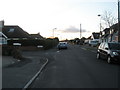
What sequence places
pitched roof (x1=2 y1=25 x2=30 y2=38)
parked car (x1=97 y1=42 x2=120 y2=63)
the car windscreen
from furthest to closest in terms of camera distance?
pitched roof (x1=2 y1=25 x2=30 y2=38)
the car windscreen
parked car (x1=97 y1=42 x2=120 y2=63)

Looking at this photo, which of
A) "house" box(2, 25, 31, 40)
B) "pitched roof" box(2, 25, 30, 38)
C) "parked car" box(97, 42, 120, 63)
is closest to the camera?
"parked car" box(97, 42, 120, 63)

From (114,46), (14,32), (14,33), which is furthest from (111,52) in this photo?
(14,32)

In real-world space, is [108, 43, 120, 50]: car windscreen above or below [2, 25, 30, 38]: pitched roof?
below

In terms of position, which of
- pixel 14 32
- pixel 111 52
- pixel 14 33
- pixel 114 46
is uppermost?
pixel 14 32

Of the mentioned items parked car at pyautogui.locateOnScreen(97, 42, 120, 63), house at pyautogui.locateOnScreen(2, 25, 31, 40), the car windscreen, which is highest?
house at pyautogui.locateOnScreen(2, 25, 31, 40)

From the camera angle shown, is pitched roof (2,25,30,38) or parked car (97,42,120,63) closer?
parked car (97,42,120,63)

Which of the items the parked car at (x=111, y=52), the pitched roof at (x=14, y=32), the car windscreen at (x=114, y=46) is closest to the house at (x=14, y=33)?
the pitched roof at (x=14, y=32)

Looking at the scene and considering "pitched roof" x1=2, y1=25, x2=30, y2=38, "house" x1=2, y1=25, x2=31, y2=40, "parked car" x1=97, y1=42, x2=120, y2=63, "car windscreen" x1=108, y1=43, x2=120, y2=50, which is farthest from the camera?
"pitched roof" x1=2, y1=25, x2=30, y2=38

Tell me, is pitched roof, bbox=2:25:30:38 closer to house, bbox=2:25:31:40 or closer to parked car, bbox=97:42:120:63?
house, bbox=2:25:31:40

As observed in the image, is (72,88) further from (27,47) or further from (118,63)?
(27,47)

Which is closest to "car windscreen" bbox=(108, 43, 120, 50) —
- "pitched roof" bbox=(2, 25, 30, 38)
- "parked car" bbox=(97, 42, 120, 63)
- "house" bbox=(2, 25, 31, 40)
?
"parked car" bbox=(97, 42, 120, 63)

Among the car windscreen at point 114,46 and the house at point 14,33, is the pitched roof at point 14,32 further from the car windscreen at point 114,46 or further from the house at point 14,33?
the car windscreen at point 114,46

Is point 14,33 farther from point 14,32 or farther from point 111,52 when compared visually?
point 111,52

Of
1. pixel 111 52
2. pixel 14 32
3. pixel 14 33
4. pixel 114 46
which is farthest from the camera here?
pixel 14 32
